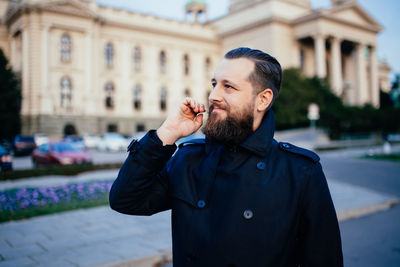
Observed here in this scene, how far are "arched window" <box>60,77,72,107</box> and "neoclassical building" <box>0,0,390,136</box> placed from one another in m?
0.11

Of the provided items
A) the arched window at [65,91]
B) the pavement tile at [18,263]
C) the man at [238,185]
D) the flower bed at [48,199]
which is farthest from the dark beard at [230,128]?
the arched window at [65,91]

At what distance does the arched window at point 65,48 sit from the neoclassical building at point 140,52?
0.11 m

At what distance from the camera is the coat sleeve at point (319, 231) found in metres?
1.76

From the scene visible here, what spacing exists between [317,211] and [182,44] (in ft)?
162

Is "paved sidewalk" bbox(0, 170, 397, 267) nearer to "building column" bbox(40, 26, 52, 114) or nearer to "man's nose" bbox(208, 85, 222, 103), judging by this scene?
"man's nose" bbox(208, 85, 222, 103)

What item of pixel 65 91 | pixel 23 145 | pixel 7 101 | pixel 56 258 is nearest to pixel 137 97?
pixel 65 91

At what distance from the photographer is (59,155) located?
15125mm

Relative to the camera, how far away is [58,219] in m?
6.74

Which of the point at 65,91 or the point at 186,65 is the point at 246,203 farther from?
the point at 186,65

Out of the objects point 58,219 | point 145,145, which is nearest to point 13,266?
point 58,219

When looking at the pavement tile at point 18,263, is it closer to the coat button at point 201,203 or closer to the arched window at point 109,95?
the coat button at point 201,203

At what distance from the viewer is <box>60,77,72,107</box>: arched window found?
38.9 meters

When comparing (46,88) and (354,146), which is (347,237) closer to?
(354,146)

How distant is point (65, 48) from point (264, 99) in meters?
41.4
